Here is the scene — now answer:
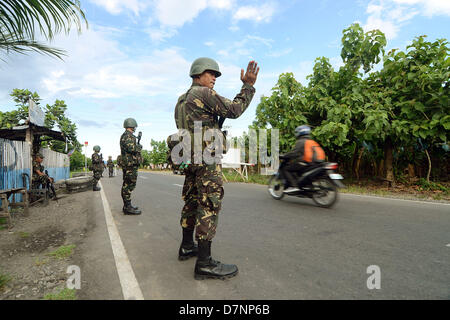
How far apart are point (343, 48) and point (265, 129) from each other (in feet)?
19.3

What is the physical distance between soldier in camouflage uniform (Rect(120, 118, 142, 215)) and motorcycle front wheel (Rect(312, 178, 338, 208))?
4.29m

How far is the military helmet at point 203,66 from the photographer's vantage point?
9.18 feet

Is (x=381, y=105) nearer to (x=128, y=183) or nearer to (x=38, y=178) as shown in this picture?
(x=128, y=183)

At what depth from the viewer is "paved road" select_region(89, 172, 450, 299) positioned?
2.22 m

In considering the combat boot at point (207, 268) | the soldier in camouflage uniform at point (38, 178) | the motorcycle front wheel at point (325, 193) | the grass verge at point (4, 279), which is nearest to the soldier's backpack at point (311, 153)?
the motorcycle front wheel at point (325, 193)

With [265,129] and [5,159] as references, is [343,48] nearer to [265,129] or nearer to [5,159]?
[265,129]

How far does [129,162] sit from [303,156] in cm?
419

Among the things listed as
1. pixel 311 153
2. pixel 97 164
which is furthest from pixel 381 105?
pixel 97 164

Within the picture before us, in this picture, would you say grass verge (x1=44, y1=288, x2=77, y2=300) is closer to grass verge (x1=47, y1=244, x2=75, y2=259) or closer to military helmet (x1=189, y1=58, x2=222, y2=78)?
grass verge (x1=47, y1=244, x2=75, y2=259)

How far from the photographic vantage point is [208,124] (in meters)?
2.70

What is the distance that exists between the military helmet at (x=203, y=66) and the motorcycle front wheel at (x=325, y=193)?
421cm

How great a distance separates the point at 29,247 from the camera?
373 centimetres

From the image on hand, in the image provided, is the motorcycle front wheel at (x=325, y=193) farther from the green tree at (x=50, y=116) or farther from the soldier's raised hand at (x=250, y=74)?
the green tree at (x=50, y=116)
